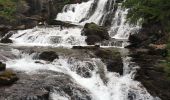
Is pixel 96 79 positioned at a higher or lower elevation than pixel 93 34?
lower

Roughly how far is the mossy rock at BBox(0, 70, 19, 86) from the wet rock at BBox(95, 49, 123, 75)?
5.55 m

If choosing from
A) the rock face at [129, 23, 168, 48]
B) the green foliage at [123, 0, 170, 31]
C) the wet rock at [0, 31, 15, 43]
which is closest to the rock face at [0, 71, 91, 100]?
the green foliage at [123, 0, 170, 31]

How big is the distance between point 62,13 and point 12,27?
9.64m

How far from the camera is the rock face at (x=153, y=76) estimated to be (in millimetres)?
18516

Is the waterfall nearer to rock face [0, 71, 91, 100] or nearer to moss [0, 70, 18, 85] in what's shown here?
rock face [0, 71, 91, 100]

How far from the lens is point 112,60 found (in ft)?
70.8

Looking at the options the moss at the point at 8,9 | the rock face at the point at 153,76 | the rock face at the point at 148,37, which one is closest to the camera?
the rock face at the point at 153,76

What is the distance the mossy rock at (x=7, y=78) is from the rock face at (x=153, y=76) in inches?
250

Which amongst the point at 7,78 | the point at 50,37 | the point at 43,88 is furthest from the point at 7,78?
the point at 50,37

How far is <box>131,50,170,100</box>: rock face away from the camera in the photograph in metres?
18.5

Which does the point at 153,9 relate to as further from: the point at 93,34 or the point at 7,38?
the point at 7,38

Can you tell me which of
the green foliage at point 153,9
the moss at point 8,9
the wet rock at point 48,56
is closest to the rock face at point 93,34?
the green foliage at point 153,9

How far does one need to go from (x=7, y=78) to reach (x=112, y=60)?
674cm

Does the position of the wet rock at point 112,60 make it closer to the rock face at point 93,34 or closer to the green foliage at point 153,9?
the green foliage at point 153,9
